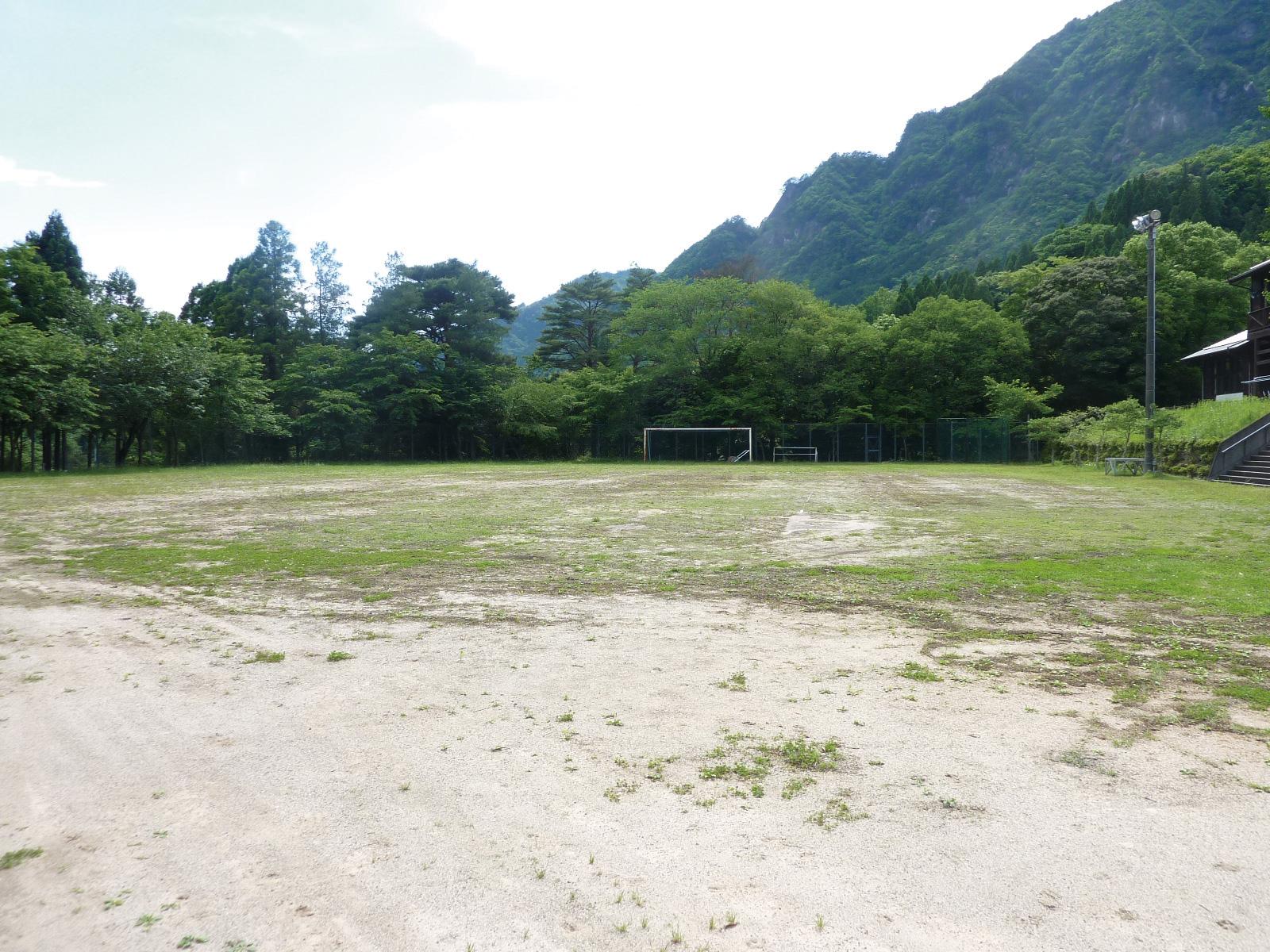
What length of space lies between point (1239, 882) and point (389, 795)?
2.81 meters

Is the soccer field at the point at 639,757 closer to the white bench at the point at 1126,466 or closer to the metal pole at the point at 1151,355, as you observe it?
the metal pole at the point at 1151,355

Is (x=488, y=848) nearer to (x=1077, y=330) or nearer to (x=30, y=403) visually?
(x=30, y=403)

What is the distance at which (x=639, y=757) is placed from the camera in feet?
10.8

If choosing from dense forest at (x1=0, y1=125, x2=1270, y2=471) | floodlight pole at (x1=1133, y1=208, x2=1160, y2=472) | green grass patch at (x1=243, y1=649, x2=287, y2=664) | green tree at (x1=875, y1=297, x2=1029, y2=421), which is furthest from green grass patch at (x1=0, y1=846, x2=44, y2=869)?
green tree at (x1=875, y1=297, x2=1029, y2=421)

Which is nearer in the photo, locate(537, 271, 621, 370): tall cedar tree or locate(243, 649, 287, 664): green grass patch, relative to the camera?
locate(243, 649, 287, 664): green grass patch

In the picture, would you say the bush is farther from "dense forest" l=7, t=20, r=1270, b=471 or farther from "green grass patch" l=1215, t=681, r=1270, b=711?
→ "green grass patch" l=1215, t=681, r=1270, b=711

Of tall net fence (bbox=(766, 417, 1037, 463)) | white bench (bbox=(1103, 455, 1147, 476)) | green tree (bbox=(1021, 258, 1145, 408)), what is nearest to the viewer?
white bench (bbox=(1103, 455, 1147, 476))

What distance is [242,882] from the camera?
93.9 inches

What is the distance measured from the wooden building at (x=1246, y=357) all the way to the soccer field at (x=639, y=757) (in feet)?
96.2

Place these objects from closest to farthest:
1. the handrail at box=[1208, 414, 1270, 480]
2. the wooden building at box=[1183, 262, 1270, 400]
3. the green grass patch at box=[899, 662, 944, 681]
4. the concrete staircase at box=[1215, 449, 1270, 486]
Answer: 1. the green grass patch at box=[899, 662, 944, 681]
2. the concrete staircase at box=[1215, 449, 1270, 486]
3. the handrail at box=[1208, 414, 1270, 480]
4. the wooden building at box=[1183, 262, 1270, 400]

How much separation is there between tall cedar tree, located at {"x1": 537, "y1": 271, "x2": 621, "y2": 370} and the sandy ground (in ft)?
192

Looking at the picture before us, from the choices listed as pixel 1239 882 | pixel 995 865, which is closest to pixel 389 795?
pixel 995 865

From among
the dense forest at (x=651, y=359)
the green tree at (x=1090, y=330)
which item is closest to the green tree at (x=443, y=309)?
the dense forest at (x=651, y=359)

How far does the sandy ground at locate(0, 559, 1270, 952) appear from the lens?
2.18 meters
